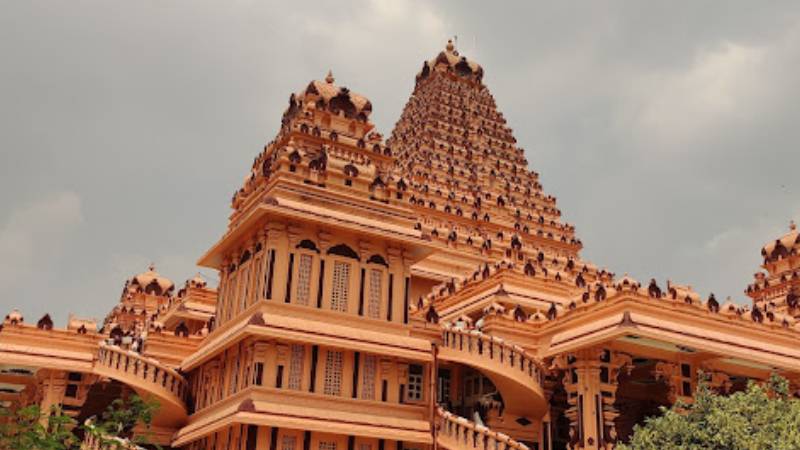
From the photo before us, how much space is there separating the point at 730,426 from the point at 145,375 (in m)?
19.2

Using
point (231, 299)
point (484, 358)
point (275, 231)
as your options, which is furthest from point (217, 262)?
point (484, 358)

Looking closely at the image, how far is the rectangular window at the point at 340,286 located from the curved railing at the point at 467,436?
4.87 metres

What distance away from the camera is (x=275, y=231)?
2750cm

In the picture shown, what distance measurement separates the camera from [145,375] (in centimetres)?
2905

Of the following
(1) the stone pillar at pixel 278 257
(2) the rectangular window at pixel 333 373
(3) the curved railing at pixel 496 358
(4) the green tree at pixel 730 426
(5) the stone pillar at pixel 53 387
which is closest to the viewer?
(4) the green tree at pixel 730 426

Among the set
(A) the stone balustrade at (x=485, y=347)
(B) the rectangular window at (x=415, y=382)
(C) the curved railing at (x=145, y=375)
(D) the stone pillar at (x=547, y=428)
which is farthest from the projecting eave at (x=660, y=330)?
(C) the curved railing at (x=145, y=375)

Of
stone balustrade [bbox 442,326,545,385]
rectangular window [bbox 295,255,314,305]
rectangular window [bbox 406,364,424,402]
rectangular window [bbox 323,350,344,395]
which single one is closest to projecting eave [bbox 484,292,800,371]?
stone balustrade [bbox 442,326,545,385]

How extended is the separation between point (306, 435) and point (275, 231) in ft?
22.0

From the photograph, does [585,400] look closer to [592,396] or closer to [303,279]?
[592,396]

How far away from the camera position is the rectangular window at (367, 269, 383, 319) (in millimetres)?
28219

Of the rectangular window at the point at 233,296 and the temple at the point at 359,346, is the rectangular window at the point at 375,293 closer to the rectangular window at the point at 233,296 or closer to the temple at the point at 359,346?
the temple at the point at 359,346

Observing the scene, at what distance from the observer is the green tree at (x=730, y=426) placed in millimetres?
20156

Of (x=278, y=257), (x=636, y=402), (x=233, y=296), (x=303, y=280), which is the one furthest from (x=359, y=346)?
(x=636, y=402)

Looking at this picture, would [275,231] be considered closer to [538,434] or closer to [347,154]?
[347,154]
